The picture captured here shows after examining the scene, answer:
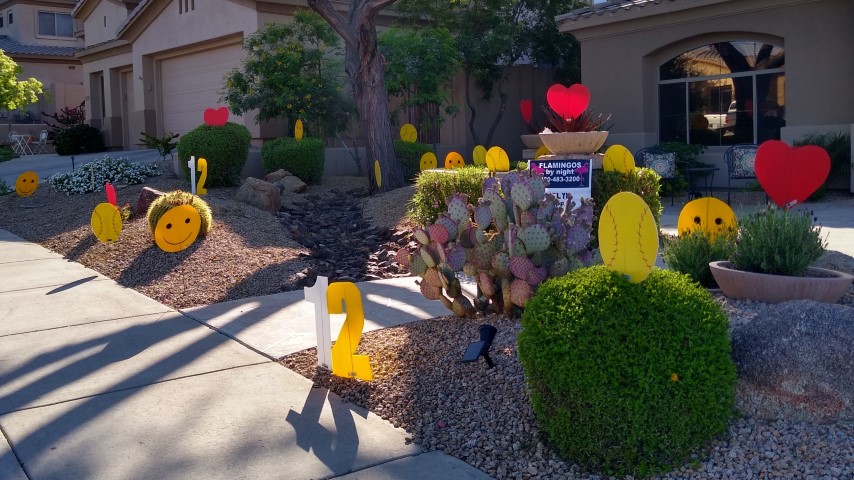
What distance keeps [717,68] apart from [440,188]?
8.73 meters

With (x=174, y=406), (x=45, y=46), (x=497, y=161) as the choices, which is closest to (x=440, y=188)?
(x=497, y=161)

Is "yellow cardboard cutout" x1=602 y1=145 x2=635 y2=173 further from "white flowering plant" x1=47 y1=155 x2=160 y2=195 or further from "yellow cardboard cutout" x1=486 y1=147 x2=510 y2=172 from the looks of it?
"white flowering plant" x1=47 y1=155 x2=160 y2=195

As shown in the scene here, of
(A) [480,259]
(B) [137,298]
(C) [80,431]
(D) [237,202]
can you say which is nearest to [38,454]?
(C) [80,431]

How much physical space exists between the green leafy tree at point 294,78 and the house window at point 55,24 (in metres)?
18.8

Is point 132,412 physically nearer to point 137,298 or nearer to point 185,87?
point 137,298

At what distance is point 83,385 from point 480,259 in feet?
9.43

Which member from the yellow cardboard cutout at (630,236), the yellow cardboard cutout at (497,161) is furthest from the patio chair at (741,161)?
the yellow cardboard cutout at (630,236)

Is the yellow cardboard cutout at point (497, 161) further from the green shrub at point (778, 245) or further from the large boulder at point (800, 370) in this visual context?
the large boulder at point (800, 370)

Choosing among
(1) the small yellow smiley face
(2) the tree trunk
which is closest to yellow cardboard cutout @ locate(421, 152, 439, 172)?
(2) the tree trunk

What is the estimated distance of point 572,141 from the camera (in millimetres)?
9508

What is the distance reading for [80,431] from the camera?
5039 millimetres

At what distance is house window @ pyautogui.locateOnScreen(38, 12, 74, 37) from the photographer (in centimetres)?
3325

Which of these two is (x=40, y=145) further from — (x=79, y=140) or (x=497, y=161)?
(x=497, y=161)

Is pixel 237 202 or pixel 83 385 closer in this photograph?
pixel 83 385
